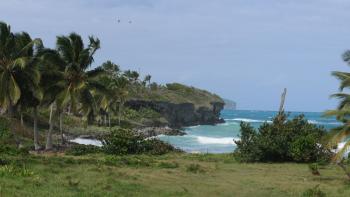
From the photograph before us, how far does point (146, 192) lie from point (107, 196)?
1753mm

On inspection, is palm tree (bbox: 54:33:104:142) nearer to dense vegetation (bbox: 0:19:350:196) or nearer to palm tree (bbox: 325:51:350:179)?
dense vegetation (bbox: 0:19:350:196)

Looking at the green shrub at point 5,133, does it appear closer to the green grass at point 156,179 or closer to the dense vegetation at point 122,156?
the dense vegetation at point 122,156

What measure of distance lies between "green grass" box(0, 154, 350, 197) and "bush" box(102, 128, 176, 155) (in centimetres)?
695

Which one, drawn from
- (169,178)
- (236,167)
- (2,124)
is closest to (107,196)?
(169,178)

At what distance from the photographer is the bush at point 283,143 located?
91.0ft

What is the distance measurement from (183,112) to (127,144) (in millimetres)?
83233

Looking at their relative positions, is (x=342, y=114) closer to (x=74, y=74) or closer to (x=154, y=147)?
(x=154, y=147)

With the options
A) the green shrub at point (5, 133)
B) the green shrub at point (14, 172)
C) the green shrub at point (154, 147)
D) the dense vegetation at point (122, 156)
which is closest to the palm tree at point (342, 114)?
the dense vegetation at point (122, 156)

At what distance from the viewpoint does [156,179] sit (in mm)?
19062

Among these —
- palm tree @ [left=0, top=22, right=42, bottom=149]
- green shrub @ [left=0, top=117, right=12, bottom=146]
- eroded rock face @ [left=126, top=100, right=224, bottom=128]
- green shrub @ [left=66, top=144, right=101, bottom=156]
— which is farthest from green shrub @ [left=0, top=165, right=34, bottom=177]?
eroded rock face @ [left=126, top=100, right=224, bottom=128]

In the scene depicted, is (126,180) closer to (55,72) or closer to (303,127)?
(303,127)

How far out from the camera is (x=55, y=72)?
36.7 meters

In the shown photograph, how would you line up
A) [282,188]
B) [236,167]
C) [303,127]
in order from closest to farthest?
1. [282,188]
2. [236,167]
3. [303,127]

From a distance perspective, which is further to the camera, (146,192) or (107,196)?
(146,192)
